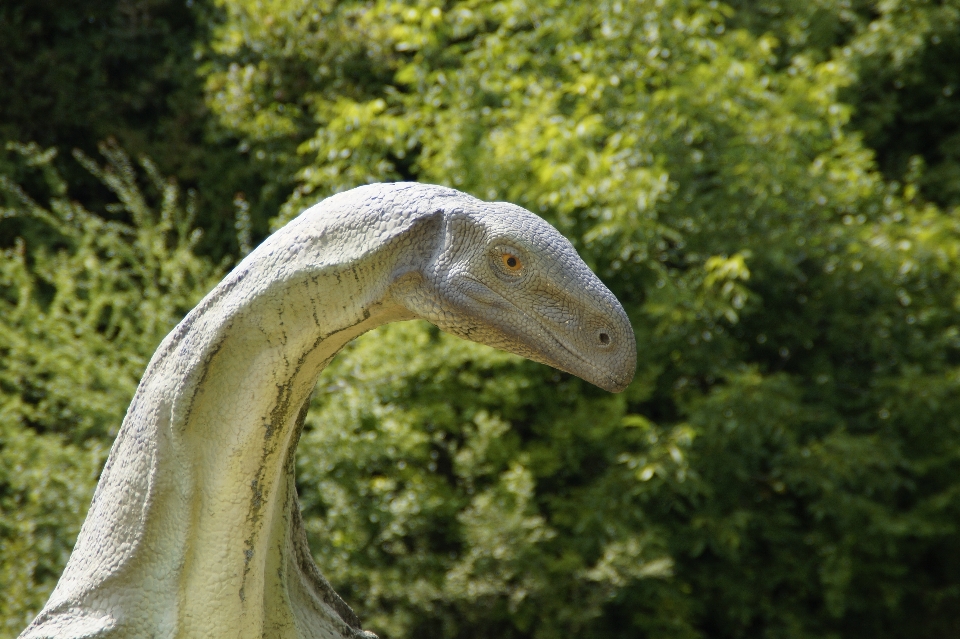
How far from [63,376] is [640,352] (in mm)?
2545

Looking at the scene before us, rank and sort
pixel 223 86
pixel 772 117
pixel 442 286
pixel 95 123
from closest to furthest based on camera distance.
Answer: pixel 442 286, pixel 772 117, pixel 223 86, pixel 95 123

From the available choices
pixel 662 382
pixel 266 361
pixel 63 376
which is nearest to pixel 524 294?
pixel 266 361

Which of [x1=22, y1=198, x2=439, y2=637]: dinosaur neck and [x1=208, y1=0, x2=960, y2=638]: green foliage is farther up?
[x1=22, y1=198, x2=439, y2=637]: dinosaur neck

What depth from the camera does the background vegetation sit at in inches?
179

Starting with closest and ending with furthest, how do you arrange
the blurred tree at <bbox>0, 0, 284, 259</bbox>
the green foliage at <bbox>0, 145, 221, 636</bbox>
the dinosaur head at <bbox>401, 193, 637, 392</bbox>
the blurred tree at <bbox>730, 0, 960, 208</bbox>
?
1. the dinosaur head at <bbox>401, 193, 637, 392</bbox>
2. the green foliage at <bbox>0, 145, 221, 636</bbox>
3. the blurred tree at <bbox>730, 0, 960, 208</bbox>
4. the blurred tree at <bbox>0, 0, 284, 259</bbox>

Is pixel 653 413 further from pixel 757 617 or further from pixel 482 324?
pixel 482 324

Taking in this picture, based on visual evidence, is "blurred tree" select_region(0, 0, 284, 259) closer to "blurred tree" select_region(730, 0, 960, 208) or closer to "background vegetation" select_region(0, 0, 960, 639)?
"background vegetation" select_region(0, 0, 960, 639)

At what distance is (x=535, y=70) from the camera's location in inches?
208

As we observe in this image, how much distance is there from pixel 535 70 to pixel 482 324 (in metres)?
4.06

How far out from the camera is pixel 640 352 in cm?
488

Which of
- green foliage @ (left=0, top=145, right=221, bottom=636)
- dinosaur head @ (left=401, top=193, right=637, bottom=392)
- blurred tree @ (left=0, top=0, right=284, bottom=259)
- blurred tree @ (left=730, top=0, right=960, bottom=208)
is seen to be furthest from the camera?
blurred tree @ (left=0, top=0, right=284, bottom=259)

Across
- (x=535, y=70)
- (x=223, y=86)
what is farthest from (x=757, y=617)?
(x=223, y=86)

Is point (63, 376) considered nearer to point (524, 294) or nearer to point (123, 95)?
point (123, 95)

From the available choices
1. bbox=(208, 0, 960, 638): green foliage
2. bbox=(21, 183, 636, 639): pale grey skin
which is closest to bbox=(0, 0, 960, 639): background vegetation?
bbox=(208, 0, 960, 638): green foliage
